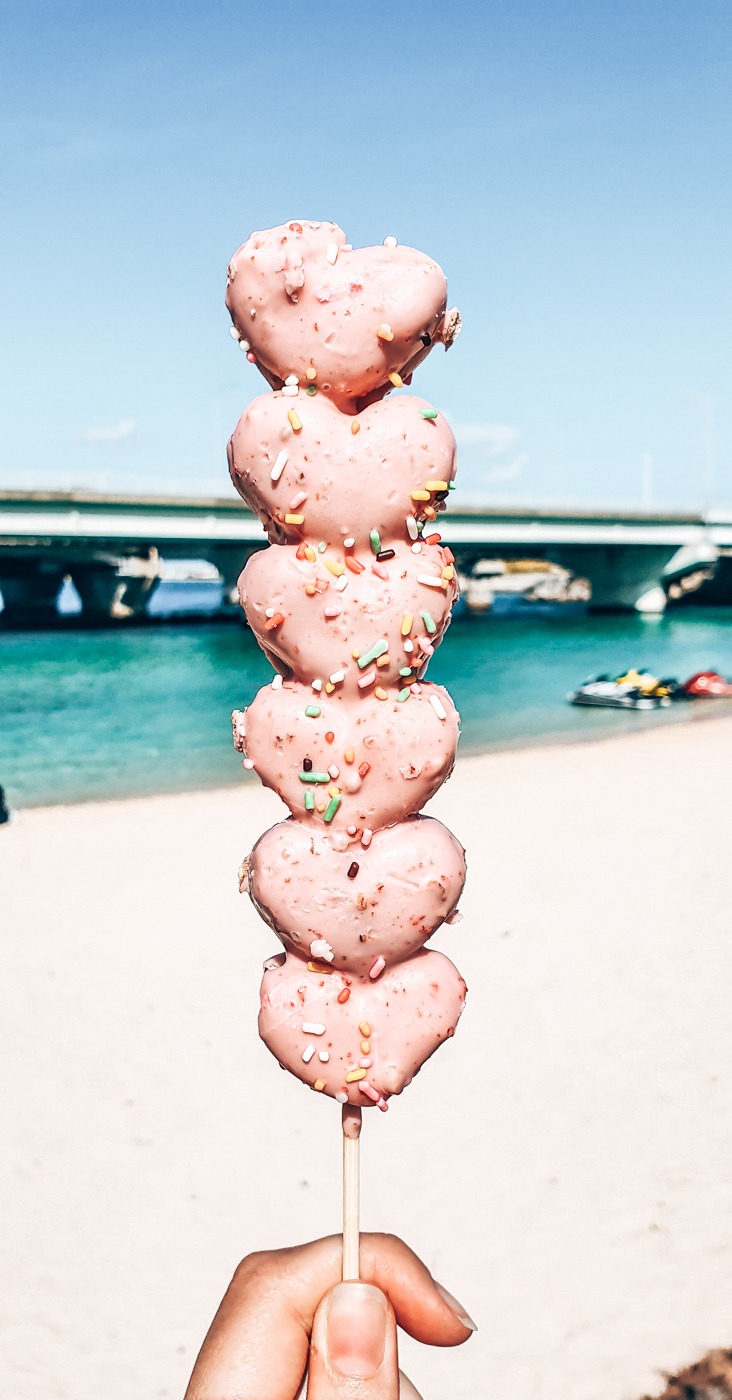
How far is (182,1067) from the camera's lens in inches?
334

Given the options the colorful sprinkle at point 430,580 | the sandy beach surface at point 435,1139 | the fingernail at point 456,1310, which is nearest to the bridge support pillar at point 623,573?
the sandy beach surface at point 435,1139

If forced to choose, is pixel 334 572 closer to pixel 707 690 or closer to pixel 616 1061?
pixel 616 1061

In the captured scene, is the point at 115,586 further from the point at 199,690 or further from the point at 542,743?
the point at 542,743

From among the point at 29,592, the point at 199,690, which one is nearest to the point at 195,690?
the point at 199,690

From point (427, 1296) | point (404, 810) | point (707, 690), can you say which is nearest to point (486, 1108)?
point (427, 1296)

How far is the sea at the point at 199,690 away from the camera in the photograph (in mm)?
26125

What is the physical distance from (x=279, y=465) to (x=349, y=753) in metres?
0.88

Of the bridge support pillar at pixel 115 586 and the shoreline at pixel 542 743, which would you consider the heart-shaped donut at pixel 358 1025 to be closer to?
the shoreline at pixel 542 743

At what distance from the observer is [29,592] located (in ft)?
257

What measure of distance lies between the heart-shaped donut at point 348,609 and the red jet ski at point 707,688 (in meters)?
33.6

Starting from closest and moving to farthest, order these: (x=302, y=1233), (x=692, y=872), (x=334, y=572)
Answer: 1. (x=334, y=572)
2. (x=302, y=1233)
3. (x=692, y=872)

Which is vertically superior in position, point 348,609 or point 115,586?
point 348,609

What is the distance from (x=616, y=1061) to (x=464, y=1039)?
3.90 feet

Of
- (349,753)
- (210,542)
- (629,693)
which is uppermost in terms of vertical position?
(349,753)
